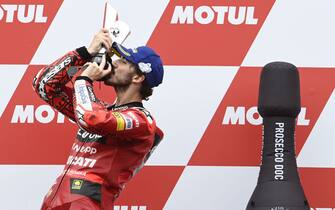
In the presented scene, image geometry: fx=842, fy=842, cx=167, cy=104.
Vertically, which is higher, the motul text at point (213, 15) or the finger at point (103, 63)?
the motul text at point (213, 15)

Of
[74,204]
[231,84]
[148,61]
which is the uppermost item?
[231,84]

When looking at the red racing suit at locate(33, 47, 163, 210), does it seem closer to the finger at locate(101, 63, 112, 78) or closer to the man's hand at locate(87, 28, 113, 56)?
the finger at locate(101, 63, 112, 78)

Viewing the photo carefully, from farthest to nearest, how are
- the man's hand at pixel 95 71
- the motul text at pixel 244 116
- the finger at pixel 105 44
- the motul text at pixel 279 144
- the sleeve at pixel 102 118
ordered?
the motul text at pixel 244 116
the motul text at pixel 279 144
the finger at pixel 105 44
the man's hand at pixel 95 71
the sleeve at pixel 102 118

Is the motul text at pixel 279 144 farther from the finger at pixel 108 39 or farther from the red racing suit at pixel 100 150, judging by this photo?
the finger at pixel 108 39

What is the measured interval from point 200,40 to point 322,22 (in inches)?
19.9

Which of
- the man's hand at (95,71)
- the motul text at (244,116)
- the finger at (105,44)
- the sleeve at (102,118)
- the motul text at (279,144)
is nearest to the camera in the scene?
the sleeve at (102,118)

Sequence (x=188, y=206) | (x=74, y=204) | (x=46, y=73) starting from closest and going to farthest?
(x=74, y=204) < (x=46, y=73) < (x=188, y=206)

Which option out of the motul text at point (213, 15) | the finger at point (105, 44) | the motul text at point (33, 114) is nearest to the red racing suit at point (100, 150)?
the finger at point (105, 44)

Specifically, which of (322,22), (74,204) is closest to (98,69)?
(74,204)

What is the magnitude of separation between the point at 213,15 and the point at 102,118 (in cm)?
90

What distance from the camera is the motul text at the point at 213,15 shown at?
3.46 meters

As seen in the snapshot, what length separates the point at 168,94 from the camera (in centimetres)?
345

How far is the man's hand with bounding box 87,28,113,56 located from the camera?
303cm

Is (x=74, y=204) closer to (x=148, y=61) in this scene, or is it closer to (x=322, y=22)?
(x=148, y=61)
